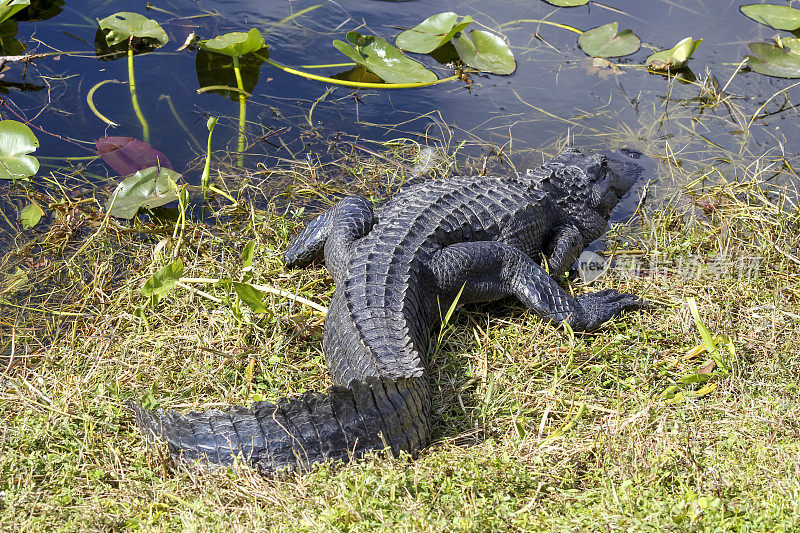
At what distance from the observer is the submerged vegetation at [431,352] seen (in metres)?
2.48

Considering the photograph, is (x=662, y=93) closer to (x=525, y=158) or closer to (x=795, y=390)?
(x=525, y=158)

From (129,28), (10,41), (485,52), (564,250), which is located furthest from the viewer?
(485,52)

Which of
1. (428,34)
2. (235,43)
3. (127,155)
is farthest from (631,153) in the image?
(127,155)

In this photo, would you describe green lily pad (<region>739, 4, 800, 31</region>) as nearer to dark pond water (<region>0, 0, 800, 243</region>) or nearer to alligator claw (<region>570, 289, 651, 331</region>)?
dark pond water (<region>0, 0, 800, 243</region>)

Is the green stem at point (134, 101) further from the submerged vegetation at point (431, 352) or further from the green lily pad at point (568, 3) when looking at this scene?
the green lily pad at point (568, 3)

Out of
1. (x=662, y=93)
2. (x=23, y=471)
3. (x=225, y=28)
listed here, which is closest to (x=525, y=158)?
(x=662, y=93)

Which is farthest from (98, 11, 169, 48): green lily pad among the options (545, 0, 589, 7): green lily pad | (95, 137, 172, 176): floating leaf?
(545, 0, 589, 7): green lily pad

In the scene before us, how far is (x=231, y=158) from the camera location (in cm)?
494

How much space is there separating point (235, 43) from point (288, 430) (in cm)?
376

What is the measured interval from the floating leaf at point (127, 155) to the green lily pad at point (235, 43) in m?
1.13

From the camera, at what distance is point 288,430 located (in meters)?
2.53

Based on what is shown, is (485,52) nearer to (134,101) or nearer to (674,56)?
(674,56)

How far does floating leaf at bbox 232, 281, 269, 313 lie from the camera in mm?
3299

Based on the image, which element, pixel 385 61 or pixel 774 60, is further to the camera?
pixel 774 60
